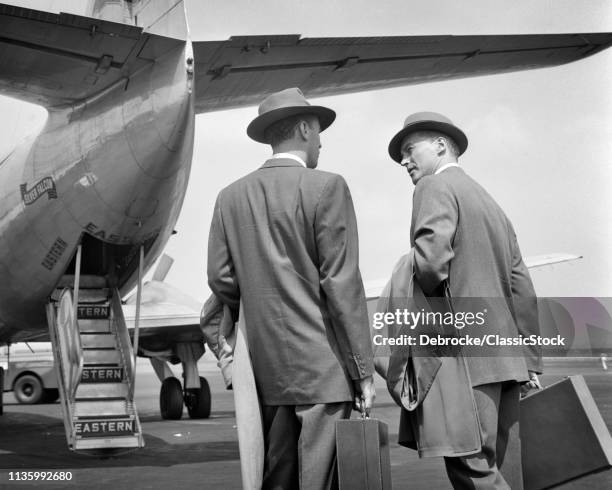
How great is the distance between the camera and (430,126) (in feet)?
12.8

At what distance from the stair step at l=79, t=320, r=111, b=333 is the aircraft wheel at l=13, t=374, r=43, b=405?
16.2 meters

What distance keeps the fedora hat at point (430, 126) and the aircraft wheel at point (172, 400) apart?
11.1 m

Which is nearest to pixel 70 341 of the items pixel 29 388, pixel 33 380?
pixel 33 380

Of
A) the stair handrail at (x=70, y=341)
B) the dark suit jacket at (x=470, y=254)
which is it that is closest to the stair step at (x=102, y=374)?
the stair handrail at (x=70, y=341)

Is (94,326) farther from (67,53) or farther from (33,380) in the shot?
(33,380)

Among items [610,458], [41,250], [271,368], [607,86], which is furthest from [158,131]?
[610,458]

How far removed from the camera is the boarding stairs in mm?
7820

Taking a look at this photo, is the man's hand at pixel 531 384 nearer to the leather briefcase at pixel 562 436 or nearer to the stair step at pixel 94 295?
the leather briefcase at pixel 562 436

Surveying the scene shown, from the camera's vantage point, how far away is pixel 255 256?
362cm

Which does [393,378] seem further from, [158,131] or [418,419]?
[158,131]

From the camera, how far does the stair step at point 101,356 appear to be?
8477 mm

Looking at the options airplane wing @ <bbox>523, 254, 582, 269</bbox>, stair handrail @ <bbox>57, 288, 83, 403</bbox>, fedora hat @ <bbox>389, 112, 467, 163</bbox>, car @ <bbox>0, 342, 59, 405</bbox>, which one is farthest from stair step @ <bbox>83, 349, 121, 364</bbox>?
car @ <bbox>0, 342, 59, 405</bbox>

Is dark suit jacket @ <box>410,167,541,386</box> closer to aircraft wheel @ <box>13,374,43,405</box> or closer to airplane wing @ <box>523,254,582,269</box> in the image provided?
airplane wing @ <box>523,254,582,269</box>

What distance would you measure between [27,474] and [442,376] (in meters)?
5.13
